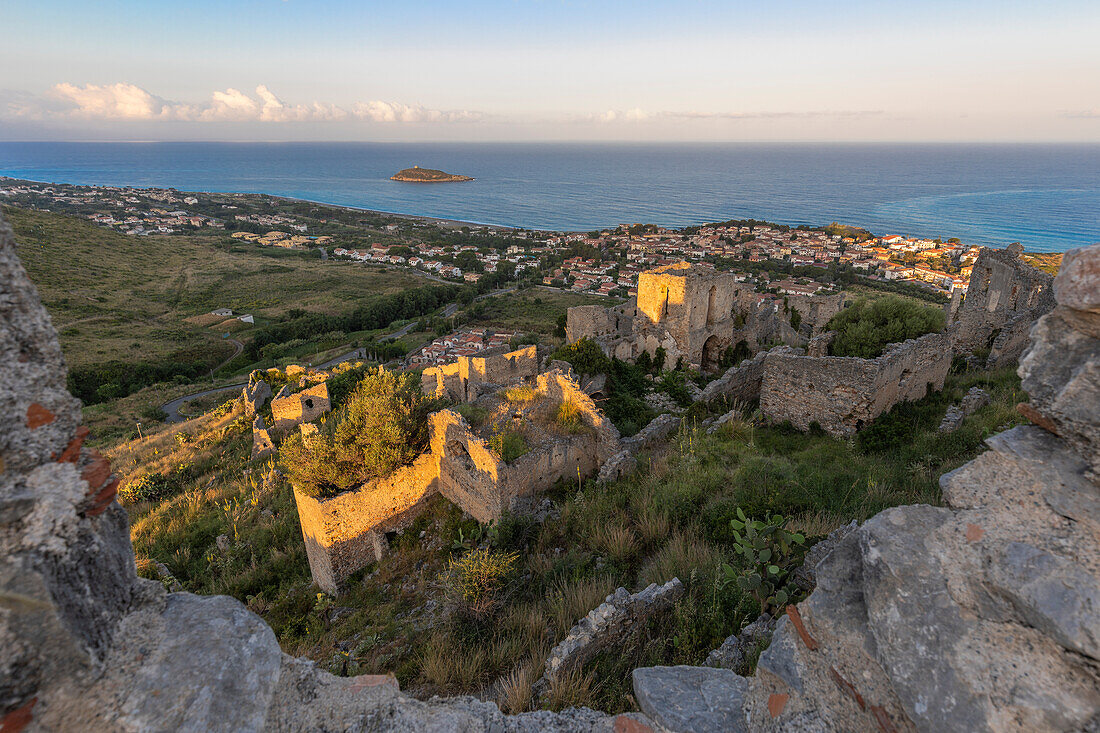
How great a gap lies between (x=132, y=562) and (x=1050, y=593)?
3.96m

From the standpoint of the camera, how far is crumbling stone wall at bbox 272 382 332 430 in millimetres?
18484

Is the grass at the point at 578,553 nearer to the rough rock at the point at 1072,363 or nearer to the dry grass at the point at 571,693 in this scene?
the dry grass at the point at 571,693

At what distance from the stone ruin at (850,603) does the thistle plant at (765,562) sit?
6.38ft

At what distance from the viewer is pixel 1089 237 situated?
201 feet

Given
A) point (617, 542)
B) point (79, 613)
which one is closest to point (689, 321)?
point (617, 542)

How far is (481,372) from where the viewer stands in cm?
1641

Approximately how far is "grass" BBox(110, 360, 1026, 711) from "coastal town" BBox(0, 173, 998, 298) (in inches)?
632

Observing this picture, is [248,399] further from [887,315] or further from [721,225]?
[721,225]

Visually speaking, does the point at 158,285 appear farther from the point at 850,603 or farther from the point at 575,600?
the point at 850,603

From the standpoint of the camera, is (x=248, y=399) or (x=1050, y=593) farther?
(x=248, y=399)

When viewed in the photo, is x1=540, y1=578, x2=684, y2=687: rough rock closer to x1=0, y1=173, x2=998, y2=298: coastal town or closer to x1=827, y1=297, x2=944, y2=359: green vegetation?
x1=827, y1=297, x2=944, y2=359: green vegetation

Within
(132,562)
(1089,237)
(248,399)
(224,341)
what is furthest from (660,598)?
(1089,237)

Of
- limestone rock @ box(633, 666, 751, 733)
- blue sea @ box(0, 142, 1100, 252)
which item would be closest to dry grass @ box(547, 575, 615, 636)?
limestone rock @ box(633, 666, 751, 733)

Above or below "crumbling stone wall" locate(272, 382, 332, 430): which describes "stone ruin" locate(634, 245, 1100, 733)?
above
